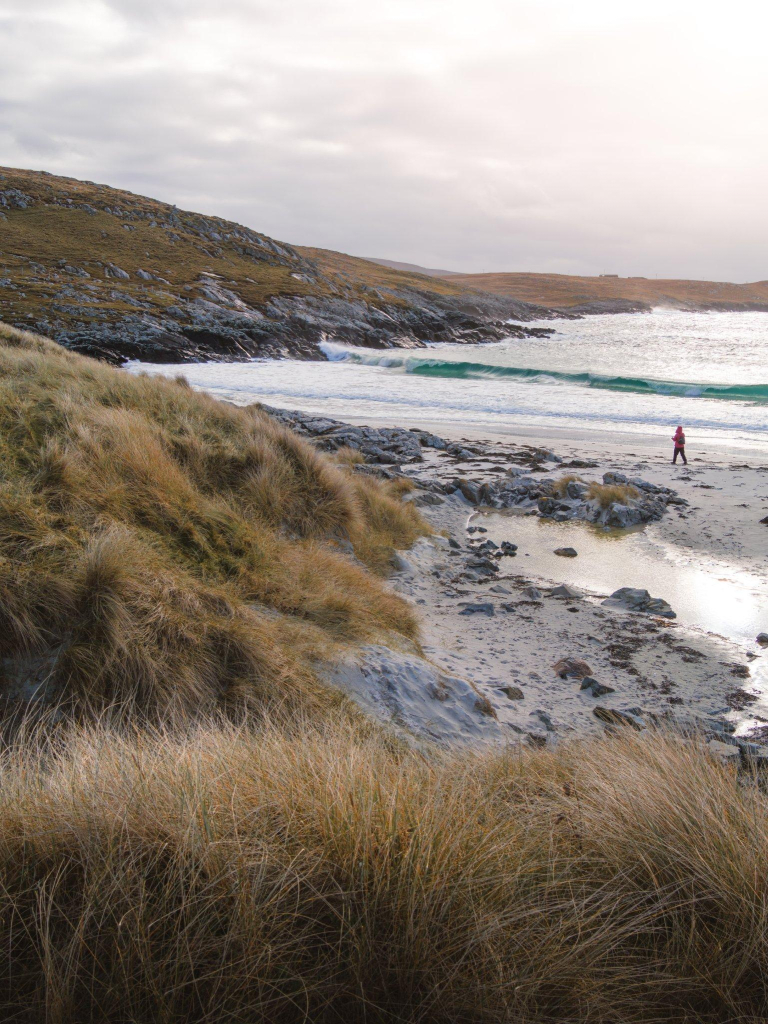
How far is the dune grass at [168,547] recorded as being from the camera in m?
3.46

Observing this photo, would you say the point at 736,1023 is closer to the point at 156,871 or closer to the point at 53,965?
the point at 156,871

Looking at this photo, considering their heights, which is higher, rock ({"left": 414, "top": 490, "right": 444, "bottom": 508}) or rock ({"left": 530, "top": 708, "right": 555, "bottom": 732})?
rock ({"left": 414, "top": 490, "right": 444, "bottom": 508})

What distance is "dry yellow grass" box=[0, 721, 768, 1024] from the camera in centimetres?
156

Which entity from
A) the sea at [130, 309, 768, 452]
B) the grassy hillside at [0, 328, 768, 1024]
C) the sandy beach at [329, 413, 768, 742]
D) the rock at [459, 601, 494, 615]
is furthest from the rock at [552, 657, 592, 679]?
the sea at [130, 309, 768, 452]

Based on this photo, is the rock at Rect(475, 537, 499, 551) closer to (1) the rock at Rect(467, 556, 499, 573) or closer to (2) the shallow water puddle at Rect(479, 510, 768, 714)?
(2) the shallow water puddle at Rect(479, 510, 768, 714)

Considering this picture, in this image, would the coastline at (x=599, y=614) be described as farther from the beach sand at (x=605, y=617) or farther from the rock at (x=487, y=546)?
the rock at (x=487, y=546)

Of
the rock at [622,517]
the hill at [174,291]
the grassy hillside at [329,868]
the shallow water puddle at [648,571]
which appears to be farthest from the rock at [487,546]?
the hill at [174,291]

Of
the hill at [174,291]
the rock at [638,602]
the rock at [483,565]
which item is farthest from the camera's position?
the hill at [174,291]

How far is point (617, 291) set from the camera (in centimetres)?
13912

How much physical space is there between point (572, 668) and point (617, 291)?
150677 millimetres

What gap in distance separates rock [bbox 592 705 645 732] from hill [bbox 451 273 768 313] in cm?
11430

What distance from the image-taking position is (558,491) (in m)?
11.8

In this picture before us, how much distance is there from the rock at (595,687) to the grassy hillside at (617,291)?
12072 centimetres

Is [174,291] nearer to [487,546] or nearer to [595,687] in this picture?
[487,546]
